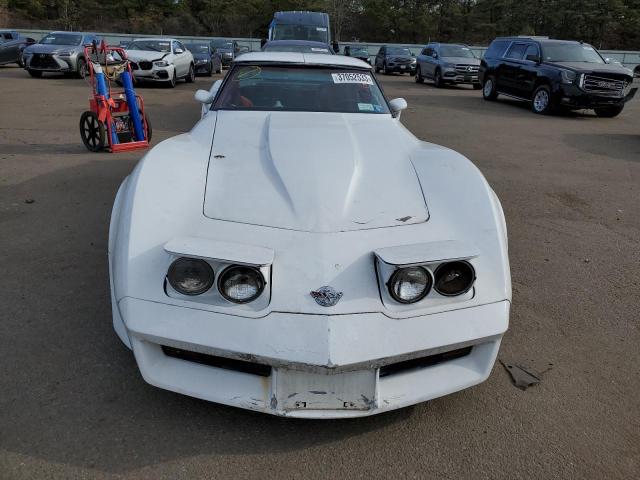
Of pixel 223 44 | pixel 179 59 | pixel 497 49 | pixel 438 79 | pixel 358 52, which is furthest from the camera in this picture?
pixel 223 44

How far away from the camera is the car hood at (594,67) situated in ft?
37.5

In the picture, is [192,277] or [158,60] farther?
[158,60]

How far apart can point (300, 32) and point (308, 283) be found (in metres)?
15.2

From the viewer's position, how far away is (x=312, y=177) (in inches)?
108

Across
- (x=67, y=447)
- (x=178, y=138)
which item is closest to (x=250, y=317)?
(x=67, y=447)

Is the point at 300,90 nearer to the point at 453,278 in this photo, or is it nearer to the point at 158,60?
the point at 453,278

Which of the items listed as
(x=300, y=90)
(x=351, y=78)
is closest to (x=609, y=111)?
(x=351, y=78)

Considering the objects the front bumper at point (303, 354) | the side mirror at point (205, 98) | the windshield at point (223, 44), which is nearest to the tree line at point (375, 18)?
the windshield at point (223, 44)

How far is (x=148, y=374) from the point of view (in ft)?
6.88

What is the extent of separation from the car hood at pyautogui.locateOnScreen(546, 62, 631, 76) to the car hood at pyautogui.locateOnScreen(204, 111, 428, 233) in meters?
10.0

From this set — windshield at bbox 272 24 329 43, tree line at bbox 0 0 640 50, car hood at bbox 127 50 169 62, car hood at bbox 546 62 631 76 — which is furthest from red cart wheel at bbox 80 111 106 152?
tree line at bbox 0 0 640 50

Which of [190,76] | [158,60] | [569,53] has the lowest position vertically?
[190,76]

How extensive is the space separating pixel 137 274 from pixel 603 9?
192 ft

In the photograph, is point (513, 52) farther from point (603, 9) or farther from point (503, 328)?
point (603, 9)
